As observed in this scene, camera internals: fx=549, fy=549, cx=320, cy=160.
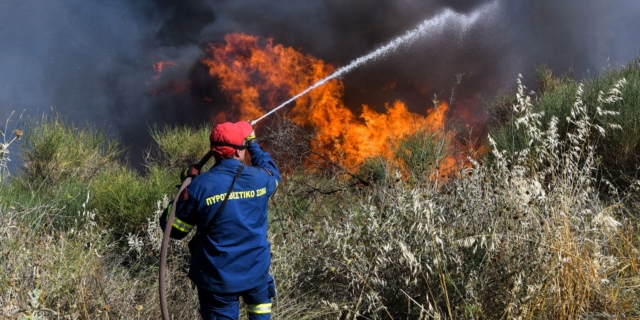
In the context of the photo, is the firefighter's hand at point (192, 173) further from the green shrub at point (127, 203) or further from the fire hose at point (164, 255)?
the green shrub at point (127, 203)

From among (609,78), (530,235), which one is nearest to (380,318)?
(530,235)

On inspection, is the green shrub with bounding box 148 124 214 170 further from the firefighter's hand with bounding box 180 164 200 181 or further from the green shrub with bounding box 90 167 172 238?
the firefighter's hand with bounding box 180 164 200 181

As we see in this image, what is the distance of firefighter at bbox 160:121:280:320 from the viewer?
10.9 feet

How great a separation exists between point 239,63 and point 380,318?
10321 millimetres

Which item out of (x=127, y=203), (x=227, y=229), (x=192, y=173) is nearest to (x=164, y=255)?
(x=227, y=229)

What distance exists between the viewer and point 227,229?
11.0 feet

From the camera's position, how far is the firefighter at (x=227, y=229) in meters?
3.31

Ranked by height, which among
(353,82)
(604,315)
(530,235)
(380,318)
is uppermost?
(530,235)

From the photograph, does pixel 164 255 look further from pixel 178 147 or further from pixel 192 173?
pixel 178 147

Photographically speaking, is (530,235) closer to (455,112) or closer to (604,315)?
(604,315)

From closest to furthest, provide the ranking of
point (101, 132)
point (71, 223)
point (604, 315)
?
point (604, 315) → point (71, 223) → point (101, 132)

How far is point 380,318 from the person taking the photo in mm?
3867

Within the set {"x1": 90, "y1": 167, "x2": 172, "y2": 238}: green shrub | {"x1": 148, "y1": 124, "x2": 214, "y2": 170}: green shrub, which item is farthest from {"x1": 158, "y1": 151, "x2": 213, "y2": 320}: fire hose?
{"x1": 148, "y1": 124, "x2": 214, "y2": 170}: green shrub

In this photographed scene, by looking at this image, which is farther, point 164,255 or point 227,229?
point 227,229
